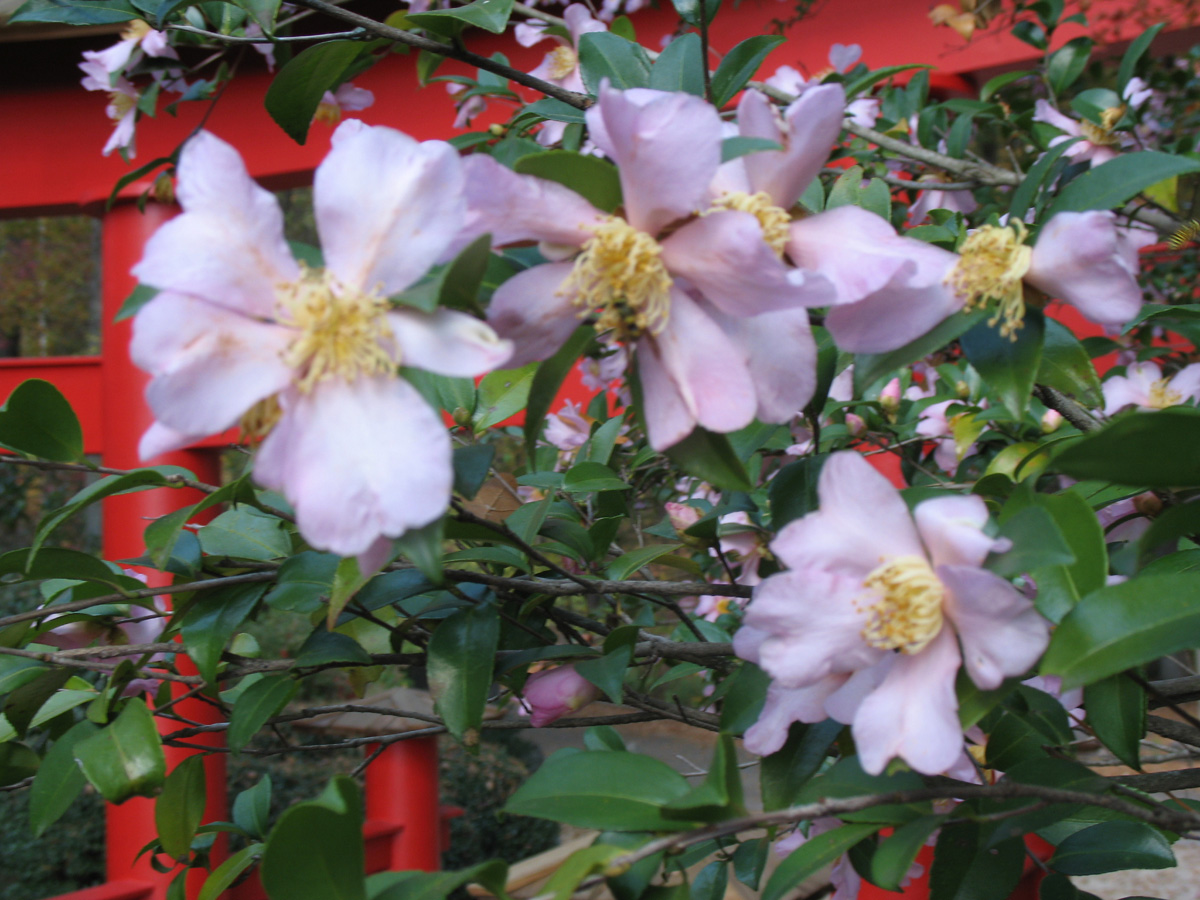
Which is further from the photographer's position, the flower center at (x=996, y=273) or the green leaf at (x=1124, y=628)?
the flower center at (x=996, y=273)

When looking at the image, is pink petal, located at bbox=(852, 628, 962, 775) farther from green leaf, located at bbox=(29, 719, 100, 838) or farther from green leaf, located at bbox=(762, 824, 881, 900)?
green leaf, located at bbox=(29, 719, 100, 838)

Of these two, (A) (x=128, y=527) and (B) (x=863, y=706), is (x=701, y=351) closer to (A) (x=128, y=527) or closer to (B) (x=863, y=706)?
(B) (x=863, y=706)

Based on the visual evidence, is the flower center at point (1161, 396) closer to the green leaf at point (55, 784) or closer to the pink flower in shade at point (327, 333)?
the pink flower in shade at point (327, 333)

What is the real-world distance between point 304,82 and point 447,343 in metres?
0.46

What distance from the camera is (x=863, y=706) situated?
45 centimetres

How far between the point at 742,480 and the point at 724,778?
0.15m

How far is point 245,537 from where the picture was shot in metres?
0.85

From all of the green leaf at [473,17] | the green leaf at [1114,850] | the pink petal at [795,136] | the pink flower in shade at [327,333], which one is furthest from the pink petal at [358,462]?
the green leaf at [1114,850]

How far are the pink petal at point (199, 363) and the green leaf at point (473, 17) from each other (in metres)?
0.42

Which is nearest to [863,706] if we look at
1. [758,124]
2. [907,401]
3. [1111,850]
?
[758,124]

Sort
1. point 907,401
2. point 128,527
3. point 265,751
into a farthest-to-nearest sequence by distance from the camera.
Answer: point 128,527, point 907,401, point 265,751

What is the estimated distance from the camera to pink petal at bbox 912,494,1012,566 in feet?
1.38

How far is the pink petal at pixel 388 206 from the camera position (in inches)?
15.1

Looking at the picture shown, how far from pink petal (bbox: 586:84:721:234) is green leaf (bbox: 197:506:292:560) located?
579 millimetres
